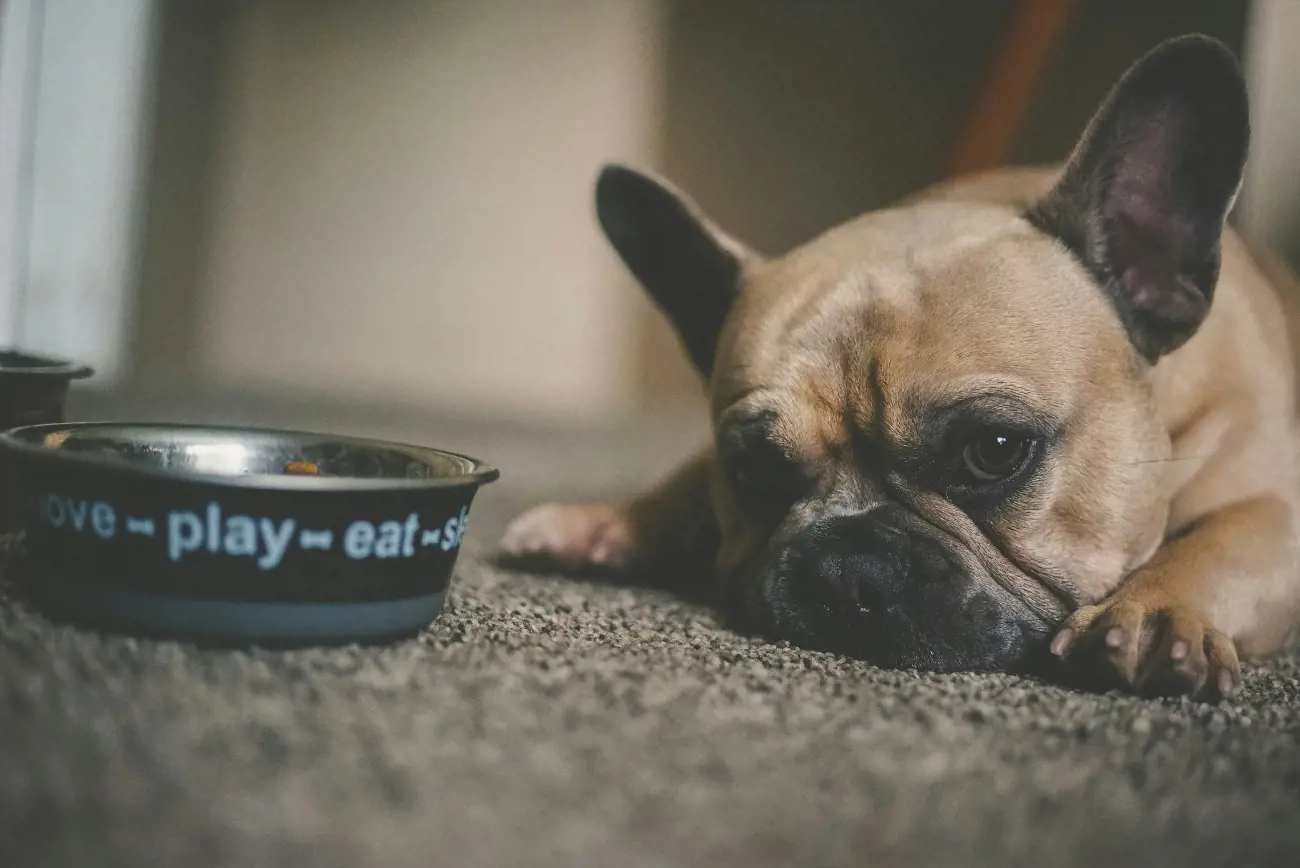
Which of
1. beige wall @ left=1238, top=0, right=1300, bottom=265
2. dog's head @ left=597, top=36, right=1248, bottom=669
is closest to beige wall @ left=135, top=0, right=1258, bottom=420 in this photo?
beige wall @ left=1238, top=0, right=1300, bottom=265

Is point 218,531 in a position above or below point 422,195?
below

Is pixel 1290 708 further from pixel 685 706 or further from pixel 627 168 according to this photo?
pixel 627 168

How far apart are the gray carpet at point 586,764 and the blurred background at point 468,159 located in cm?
169

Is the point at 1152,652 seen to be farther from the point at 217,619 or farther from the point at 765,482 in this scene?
the point at 217,619

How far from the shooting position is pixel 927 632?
813 mm

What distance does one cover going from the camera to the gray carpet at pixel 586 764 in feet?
1.51

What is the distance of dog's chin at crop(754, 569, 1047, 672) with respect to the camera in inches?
31.9

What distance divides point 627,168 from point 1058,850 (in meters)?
0.81

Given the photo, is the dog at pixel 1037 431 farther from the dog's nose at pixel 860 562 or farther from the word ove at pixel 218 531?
the word ove at pixel 218 531

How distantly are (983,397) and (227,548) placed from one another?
0.52 metres

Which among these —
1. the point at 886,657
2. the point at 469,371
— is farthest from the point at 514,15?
the point at 886,657

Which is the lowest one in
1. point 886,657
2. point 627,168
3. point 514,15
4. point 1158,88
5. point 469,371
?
point 469,371

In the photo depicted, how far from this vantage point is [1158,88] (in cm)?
95

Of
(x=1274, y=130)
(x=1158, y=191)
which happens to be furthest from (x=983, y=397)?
(x=1274, y=130)
